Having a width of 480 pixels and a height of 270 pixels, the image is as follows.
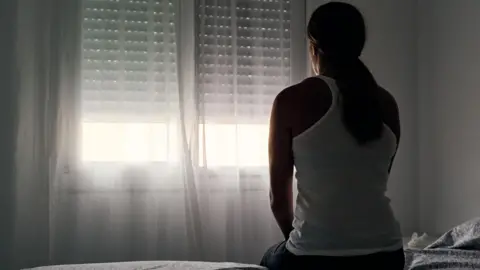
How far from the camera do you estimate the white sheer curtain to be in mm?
2246

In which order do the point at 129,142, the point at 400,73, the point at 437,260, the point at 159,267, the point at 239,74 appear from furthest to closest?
the point at 400,73
the point at 239,74
the point at 129,142
the point at 437,260
the point at 159,267

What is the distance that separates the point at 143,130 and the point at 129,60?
32 centimetres

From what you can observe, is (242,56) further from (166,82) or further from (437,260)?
(437,260)

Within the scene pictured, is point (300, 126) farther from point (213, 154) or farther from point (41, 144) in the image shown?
point (41, 144)

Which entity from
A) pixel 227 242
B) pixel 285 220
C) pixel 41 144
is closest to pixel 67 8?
pixel 41 144

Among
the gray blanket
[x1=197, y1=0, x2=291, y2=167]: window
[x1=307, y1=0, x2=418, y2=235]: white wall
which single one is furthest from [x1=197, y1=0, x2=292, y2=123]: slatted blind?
the gray blanket

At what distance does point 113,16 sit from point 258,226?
1152mm

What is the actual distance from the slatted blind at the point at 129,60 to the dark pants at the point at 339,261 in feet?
4.46

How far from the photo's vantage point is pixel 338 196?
107 cm

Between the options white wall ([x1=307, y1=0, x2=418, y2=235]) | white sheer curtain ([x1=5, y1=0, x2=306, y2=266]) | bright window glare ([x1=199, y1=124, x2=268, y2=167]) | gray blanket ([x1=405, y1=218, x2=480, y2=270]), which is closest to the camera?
gray blanket ([x1=405, y1=218, x2=480, y2=270])

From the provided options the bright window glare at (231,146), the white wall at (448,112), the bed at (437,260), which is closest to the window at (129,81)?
the bright window glare at (231,146)

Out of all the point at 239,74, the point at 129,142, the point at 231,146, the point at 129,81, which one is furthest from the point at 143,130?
the point at 239,74

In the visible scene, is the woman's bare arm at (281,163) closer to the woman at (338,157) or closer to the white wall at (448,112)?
the woman at (338,157)

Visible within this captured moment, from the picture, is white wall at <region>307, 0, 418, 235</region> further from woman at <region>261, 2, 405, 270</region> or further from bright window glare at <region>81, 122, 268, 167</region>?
woman at <region>261, 2, 405, 270</region>
